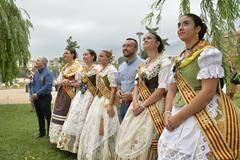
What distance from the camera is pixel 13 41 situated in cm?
1214

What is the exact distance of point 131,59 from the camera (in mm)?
4762

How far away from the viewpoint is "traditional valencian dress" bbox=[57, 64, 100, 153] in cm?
558

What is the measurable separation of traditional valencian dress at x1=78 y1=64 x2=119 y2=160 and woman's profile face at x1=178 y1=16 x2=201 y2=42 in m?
2.08

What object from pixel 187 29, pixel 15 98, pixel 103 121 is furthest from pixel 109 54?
pixel 15 98

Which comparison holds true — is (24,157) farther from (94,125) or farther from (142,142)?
(142,142)

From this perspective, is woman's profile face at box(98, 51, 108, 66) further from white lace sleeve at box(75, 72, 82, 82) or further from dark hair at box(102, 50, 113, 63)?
white lace sleeve at box(75, 72, 82, 82)

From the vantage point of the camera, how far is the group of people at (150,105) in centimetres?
282

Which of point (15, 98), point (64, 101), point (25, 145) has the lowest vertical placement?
point (15, 98)

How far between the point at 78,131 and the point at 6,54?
7537mm

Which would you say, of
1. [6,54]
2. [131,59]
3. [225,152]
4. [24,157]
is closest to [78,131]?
[24,157]

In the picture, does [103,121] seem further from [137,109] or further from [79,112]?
[137,109]

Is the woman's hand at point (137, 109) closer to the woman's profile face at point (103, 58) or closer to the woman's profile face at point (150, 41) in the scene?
the woman's profile face at point (150, 41)

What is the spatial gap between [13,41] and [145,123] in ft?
30.1

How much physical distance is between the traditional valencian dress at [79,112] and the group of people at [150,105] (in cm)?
1
